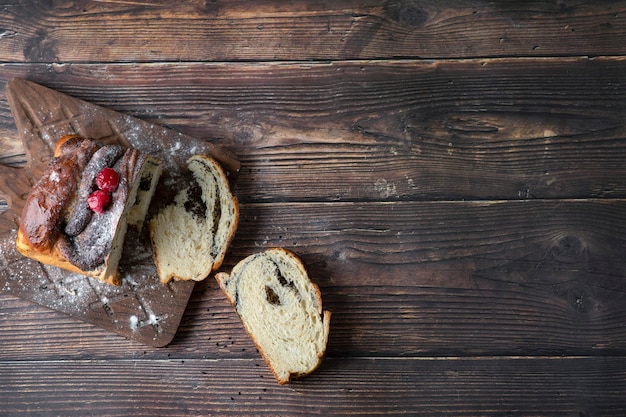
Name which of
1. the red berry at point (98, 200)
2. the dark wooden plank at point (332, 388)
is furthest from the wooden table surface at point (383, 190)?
the red berry at point (98, 200)

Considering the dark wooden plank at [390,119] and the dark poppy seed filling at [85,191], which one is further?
the dark wooden plank at [390,119]

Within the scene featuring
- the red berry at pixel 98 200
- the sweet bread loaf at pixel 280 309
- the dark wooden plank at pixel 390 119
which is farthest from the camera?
the dark wooden plank at pixel 390 119

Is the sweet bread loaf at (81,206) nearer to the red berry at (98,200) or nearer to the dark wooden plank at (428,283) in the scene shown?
the red berry at (98,200)

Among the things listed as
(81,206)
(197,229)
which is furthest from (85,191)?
(197,229)

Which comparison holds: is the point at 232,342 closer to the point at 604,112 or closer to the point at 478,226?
the point at 478,226

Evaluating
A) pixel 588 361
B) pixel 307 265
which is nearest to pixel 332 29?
pixel 307 265

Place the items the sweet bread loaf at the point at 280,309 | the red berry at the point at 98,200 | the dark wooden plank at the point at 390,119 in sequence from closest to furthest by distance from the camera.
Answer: the red berry at the point at 98,200, the sweet bread loaf at the point at 280,309, the dark wooden plank at the point at 390,119
